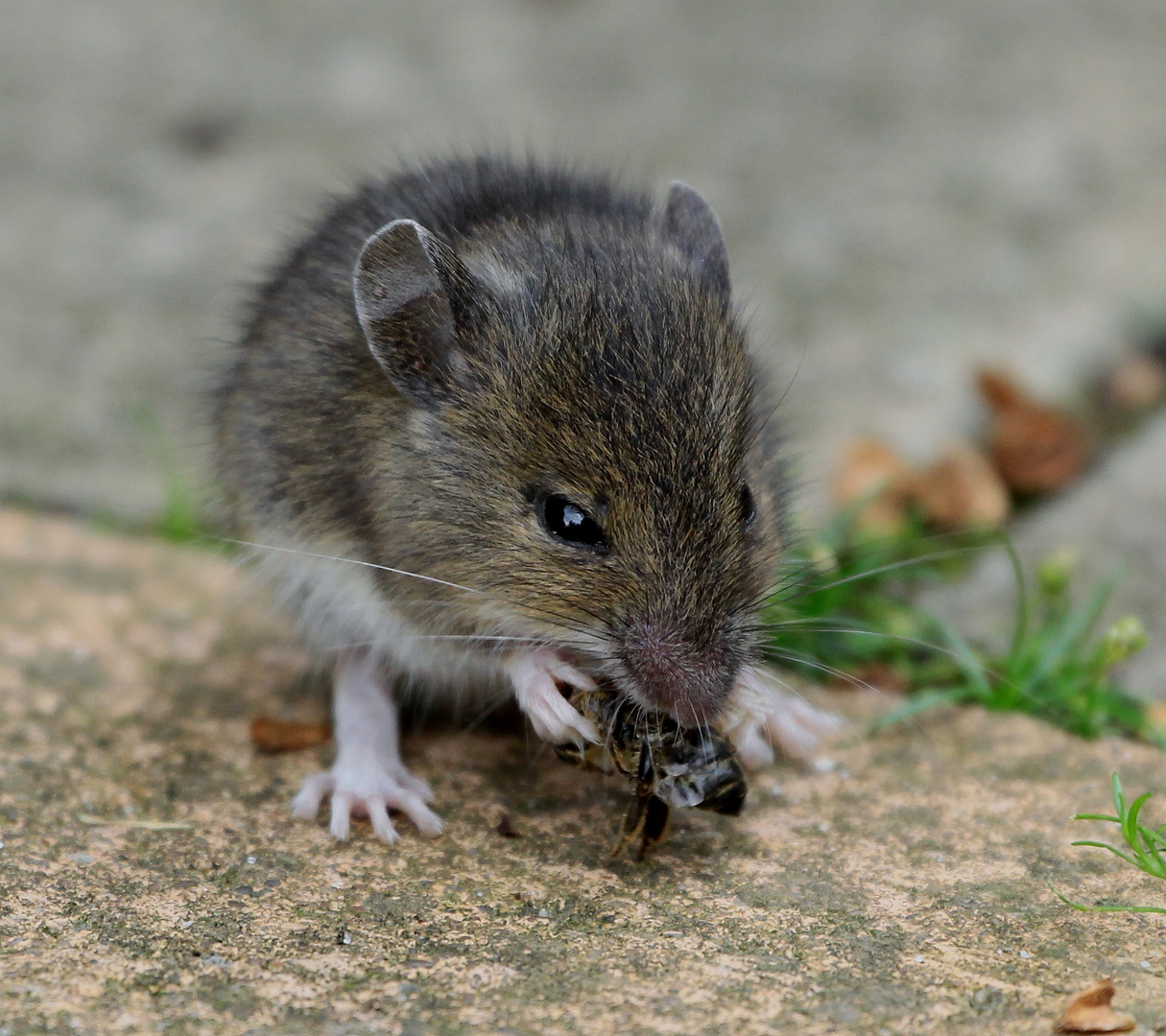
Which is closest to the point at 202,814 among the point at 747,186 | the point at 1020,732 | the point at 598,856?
the point at 598,856

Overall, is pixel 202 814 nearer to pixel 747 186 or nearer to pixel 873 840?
pixel 873 840

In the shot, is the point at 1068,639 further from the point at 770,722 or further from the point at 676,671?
the point at 676,671

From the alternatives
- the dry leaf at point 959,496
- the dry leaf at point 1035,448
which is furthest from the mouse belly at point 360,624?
the dry leaf at point 1035,448

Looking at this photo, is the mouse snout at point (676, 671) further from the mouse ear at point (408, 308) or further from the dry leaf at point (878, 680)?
the dry leaf at point (878, 680)

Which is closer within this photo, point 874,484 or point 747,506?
point 747,506

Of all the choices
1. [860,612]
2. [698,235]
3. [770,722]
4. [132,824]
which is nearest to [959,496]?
[860,612]

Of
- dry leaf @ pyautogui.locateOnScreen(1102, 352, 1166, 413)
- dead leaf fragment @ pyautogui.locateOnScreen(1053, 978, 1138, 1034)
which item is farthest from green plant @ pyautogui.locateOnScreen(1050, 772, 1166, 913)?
dry leaf @ pyautogui.locateOnScreen(1102, 352, 1166, 413)

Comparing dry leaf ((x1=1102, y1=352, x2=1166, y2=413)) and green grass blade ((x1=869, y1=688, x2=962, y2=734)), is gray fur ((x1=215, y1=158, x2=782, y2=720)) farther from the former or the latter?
dry leaf ((x1=1102, y1=352, x2=1166, y2=413))
